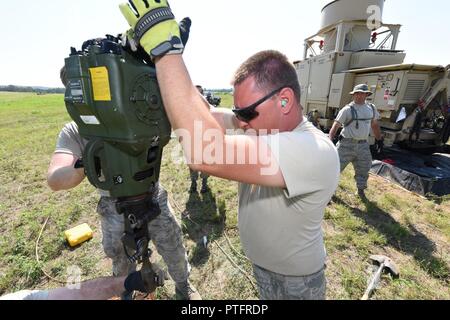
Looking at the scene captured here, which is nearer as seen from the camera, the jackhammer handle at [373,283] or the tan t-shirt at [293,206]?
the tan t-shirt at [293,206]

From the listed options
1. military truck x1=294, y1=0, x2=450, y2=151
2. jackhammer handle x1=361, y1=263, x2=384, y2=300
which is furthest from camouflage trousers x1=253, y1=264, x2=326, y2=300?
military truck x1=294, y1=0, x2=450, y2=151

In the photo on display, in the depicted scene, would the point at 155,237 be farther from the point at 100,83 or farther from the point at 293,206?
the point at 100,83

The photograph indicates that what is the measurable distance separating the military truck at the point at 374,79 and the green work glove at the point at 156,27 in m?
6.62

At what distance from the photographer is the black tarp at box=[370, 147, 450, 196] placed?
5078 millimetres

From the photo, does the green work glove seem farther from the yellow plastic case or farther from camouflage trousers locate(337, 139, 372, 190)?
camouflage trousers locate(337, 139, 372, 190)

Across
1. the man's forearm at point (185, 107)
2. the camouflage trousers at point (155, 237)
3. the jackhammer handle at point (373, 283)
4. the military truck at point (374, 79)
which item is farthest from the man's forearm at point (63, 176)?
the military truck at point (374, 79)

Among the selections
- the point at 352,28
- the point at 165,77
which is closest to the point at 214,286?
the point at 165,77

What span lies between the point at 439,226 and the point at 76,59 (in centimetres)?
532

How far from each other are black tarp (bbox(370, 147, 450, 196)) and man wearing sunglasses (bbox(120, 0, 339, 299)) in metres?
4.99

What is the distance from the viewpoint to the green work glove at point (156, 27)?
0.90 metres

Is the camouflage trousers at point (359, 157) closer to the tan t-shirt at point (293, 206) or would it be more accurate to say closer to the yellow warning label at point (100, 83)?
the tan t-shirt at point (293, 206)

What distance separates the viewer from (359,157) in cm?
492

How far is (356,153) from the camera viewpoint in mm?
4906
